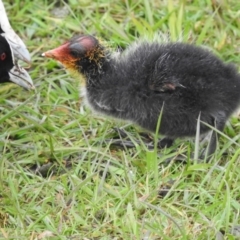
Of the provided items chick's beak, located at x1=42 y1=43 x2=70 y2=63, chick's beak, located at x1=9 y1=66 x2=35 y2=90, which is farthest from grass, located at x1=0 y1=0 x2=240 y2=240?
chick's beak, located at x1=42 y1=43 x2=70 y2=63

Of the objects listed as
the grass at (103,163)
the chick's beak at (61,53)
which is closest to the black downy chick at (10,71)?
the grass at (103,163)

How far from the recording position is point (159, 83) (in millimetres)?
3832

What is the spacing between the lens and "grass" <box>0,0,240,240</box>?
11.9 ft

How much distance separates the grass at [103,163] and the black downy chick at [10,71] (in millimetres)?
137

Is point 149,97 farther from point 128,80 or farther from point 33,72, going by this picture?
point 33,72

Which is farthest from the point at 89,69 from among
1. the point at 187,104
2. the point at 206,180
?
the point at 206,180

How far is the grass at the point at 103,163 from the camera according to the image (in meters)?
3.62

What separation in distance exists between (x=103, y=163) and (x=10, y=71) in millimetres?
704

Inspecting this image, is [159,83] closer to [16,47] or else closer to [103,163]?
[103,163]

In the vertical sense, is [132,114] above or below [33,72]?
above

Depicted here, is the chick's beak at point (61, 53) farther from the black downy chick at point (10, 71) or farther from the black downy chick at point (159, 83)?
the black downy chick at point (10, 71)

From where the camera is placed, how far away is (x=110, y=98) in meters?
3.94

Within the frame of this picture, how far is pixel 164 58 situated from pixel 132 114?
11.4 inches

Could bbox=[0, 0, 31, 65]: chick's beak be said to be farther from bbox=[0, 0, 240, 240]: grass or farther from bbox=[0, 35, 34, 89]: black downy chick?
bbox=[0, 0, 240, 240]: grass
